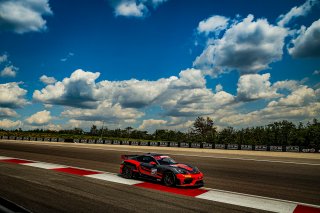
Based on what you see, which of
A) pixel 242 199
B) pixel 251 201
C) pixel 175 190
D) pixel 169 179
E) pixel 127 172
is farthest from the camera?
pixel 127 172

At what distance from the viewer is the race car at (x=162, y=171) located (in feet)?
32.1

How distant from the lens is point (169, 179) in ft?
33.0

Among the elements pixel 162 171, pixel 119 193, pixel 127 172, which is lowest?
pixel 119 193

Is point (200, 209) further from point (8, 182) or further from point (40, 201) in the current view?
point (8, 182)

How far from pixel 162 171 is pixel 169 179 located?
1.53ft

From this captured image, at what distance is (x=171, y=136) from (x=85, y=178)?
162671mm

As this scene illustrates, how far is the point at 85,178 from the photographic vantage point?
448 inches

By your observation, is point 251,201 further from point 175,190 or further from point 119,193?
point 119,193

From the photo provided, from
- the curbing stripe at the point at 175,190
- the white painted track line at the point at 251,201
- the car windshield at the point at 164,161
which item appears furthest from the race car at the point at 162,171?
the white painted track line at the point at 251,201

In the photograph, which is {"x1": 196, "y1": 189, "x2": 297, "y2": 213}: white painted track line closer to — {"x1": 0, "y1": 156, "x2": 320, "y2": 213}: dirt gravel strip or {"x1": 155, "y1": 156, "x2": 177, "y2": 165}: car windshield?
{"x1": 0, "y1": 156, "x2": 320, "y2": 213}: dirt gravel strip

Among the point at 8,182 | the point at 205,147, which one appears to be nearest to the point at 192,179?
the point at 8,182

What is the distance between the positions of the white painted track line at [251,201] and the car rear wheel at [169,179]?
139cm

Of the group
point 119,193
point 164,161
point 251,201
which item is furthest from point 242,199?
point 119,193

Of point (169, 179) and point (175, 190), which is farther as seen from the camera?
point (169, 179)
